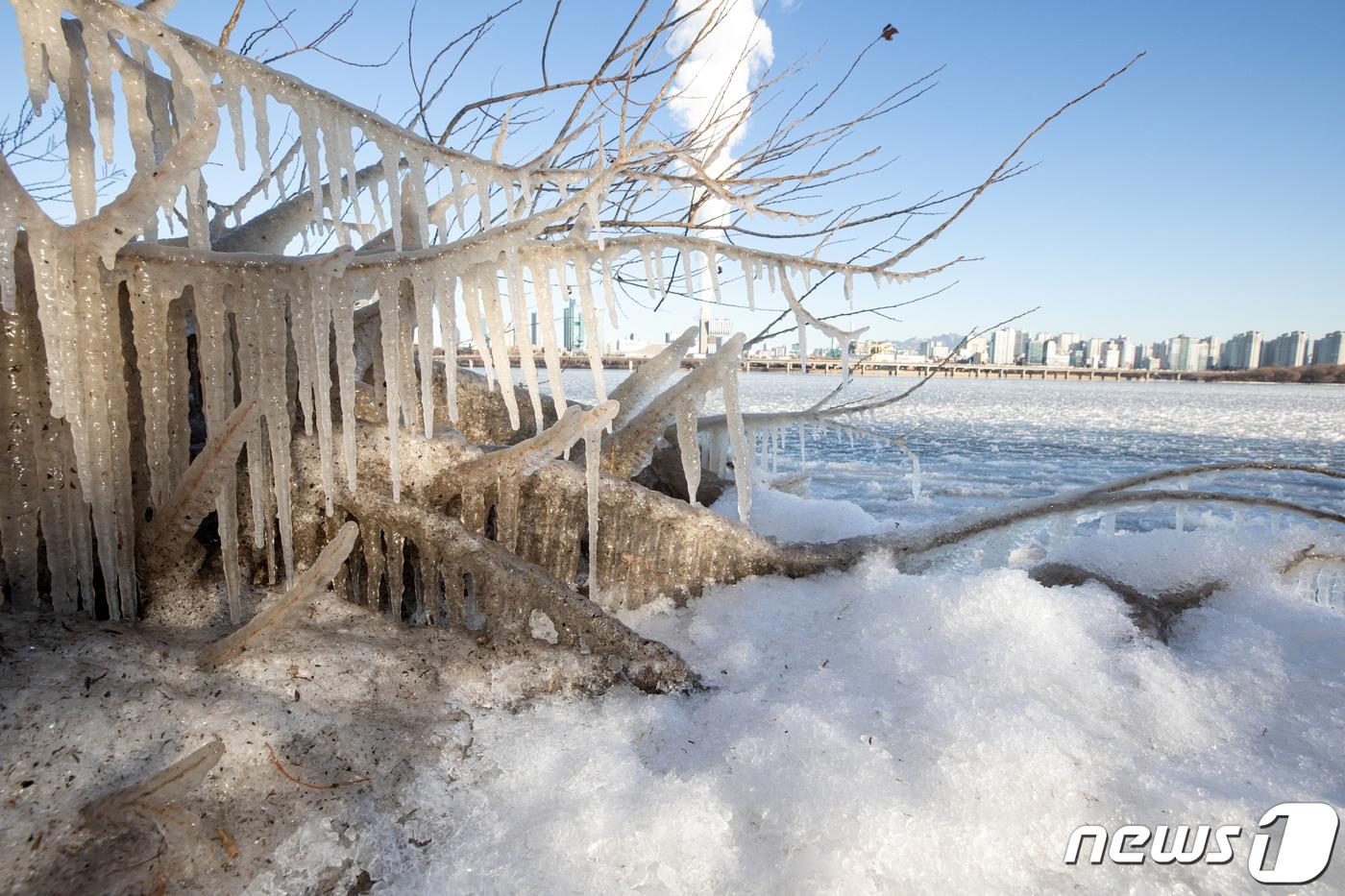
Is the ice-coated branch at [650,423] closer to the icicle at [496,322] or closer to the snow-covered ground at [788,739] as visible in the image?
the snow-covered ground at [788,739]

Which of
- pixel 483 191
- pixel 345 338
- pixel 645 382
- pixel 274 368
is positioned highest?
pixel 483 191

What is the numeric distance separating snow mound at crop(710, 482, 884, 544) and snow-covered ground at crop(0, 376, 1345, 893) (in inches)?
47.4

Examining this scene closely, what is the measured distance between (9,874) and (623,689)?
1.60 meters

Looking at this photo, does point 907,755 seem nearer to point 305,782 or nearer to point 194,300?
point 305,782

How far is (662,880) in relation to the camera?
1.58 meters

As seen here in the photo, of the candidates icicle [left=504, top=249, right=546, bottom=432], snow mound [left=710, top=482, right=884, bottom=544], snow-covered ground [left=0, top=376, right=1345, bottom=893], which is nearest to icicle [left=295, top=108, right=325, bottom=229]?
icicle [left=504, top=249, right=546, bottom=432]

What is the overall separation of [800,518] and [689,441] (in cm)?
178

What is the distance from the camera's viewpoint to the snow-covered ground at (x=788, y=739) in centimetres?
162

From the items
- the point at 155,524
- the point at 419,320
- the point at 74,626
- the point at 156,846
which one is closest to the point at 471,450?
the point at 419,320

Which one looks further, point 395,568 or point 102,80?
point 395,568

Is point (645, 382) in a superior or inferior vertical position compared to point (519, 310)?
inferior

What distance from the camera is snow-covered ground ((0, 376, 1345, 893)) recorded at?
1.62 metres

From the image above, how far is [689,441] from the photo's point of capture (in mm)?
3410

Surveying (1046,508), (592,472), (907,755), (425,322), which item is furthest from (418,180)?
(1046,508)
